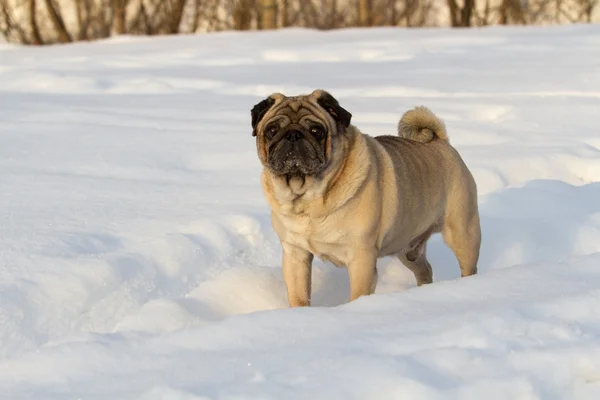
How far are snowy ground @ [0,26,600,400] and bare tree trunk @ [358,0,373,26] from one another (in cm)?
1209

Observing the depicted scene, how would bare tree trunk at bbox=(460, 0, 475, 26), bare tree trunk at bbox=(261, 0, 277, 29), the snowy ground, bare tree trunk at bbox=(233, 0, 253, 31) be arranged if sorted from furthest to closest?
bare tree trunk at bbox=(460, 0, 475, 26) → bare tree trunk at bbox=(233, 0, 253, 31) → bare tree trunk at bbox=(261, 0, 277, 29) → the snowy ground

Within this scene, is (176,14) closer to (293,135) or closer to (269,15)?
(269,15)

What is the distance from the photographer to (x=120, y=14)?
22141 mm

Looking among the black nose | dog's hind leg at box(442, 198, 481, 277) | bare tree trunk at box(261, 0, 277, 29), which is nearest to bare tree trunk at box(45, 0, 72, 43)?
bare tree trunk at box(261, 0, 277, 29)

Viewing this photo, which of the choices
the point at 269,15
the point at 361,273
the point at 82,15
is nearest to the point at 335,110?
the point at 361,273

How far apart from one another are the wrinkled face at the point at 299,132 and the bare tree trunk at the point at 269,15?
57.1ft

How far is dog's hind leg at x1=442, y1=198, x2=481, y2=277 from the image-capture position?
445cm

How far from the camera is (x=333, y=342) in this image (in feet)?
9.37

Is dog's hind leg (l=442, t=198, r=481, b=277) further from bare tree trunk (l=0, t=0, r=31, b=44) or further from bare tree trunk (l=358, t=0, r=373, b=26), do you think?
bare tree trunk (l=0, t=0, r=31, b=44)

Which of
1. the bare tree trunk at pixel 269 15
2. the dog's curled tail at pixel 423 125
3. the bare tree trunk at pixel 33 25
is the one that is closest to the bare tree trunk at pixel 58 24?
the bare tree trunk at pixel 33 25

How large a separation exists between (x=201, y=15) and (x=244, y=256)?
19542 millimetres

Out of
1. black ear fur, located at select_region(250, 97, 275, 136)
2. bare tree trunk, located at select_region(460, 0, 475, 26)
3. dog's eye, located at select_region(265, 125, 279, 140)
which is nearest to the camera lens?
dog's eye, located at select_region(265, 125, 279, 140)

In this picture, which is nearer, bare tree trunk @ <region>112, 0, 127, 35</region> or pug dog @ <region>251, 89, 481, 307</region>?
pug dog @ <region>251, 89, 481, 307</region>

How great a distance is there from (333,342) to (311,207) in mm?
1078
